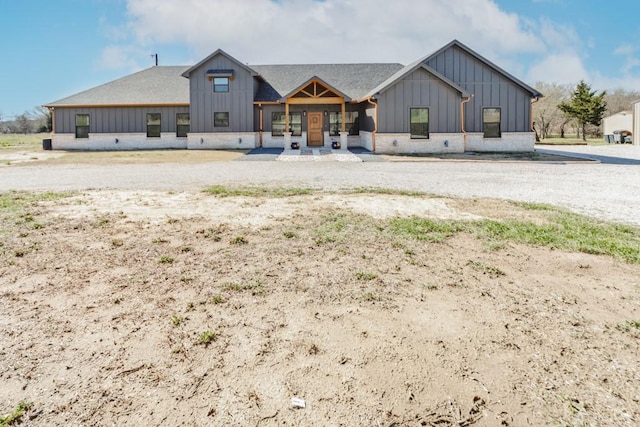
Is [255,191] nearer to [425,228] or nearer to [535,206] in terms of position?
[425,228]

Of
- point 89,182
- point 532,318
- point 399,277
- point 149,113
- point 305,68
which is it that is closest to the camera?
point 532,318

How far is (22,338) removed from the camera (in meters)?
3.29

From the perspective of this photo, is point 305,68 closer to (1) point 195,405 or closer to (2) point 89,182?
(2) point 89,182

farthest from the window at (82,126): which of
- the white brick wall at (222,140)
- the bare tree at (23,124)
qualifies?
the bare tree at (23,124)

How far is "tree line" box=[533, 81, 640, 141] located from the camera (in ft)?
134

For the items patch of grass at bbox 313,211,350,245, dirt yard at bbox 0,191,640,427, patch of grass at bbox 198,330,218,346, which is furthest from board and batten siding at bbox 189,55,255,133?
patch of grass at bbox 198,330,218,346

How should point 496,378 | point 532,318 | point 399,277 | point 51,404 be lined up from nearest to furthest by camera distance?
1. point 51,404
2. point 496,378
3. point 532,318
4. point 399,277

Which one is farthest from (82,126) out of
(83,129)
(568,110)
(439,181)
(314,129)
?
(568,110)

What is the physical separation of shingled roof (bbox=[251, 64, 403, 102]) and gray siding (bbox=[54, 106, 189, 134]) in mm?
5821

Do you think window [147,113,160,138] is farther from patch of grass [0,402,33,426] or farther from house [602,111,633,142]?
house [602,111,633,142]

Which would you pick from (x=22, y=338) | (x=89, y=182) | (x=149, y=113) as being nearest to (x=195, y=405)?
(x=22, y=338)

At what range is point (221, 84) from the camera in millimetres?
26906

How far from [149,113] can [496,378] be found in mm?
29388

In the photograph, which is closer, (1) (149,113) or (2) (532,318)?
(2) (532,318)
